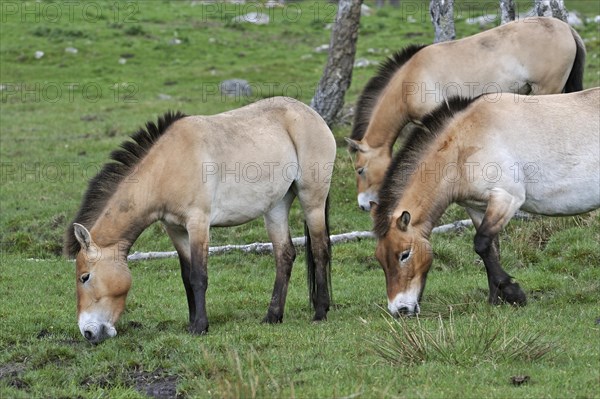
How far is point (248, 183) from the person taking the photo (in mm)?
8859

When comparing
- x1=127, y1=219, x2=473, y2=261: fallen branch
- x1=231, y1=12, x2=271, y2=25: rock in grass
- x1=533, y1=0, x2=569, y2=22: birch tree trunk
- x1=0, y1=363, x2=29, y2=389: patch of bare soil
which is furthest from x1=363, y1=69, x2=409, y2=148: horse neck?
x1=231, y1=12, x2=271, y2=25: rock in grass

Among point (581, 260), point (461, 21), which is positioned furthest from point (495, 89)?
point (461, 21)

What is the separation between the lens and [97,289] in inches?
317

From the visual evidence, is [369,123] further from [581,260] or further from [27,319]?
[27,319]

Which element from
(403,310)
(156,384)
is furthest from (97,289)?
(403,310)

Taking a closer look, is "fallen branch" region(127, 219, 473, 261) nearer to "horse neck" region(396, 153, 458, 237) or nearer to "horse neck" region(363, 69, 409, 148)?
"horse neck" region(363, 69, 409, 148)

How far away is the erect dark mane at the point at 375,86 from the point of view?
12.4 meters

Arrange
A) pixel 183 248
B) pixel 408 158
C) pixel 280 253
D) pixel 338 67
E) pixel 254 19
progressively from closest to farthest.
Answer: pixel 408 158, pixel 183 248, pixel 280 253, pixel 338 67, pixel 254 19

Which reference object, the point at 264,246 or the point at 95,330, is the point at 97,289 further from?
the point at 264,246

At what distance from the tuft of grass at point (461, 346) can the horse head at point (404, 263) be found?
1.17 meters

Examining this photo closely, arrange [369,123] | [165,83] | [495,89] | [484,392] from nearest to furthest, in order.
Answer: [484,392] < [495,89] < [369,123] < [165,83]

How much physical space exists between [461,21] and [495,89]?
2132cm

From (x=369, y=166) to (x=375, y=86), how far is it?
1150mm

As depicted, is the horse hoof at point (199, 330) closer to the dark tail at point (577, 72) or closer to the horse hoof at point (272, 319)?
the horse hoof at point (272, 319)
